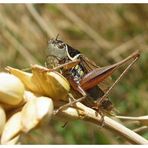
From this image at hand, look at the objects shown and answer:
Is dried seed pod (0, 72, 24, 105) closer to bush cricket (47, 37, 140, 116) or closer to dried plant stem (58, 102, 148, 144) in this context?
dried plant stem (58, 102, 148, 144)

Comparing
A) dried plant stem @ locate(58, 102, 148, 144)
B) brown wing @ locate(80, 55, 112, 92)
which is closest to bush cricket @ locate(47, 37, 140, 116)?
brown wing @ locate(80, 55, 112, 92)

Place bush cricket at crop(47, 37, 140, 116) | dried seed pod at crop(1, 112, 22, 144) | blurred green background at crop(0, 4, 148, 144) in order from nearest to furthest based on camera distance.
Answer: dried seed pod at crop(1, 112, 22, 144), bush cricket at crop(47, 37, 140, 116), blurred green background at crop(0, 4, 148, 144)

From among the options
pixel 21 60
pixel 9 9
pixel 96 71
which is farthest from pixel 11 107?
pixel 9 9

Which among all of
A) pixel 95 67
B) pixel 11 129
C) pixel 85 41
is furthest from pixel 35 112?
Answer: pixel 85 41

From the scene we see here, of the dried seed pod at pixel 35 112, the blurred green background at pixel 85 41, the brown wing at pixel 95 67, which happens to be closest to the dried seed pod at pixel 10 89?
the dried seed pod at pixel 35 112

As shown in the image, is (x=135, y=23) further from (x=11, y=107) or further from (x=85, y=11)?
(x=11, y=107)

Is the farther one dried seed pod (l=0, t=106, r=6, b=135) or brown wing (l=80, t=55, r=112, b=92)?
brown wing (l=80, t=55, r=112, b=92)
